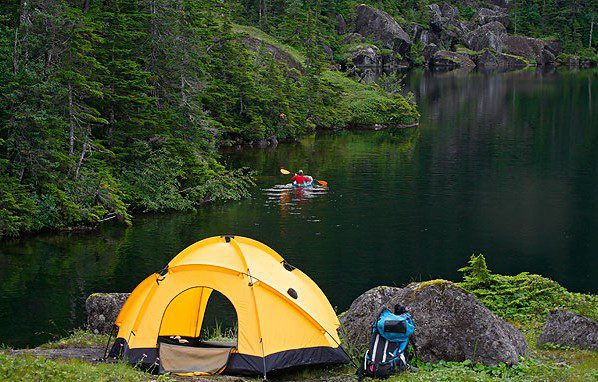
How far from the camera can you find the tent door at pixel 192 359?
13.0 meters

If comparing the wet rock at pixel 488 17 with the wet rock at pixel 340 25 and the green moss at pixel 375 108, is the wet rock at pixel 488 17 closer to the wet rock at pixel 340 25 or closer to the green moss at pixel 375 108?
the wet rock at pixel 340 25

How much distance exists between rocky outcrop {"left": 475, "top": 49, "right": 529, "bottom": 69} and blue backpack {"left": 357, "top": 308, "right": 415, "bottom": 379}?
116200 millimetres

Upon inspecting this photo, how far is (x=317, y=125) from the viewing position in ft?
210

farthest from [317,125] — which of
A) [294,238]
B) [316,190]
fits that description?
[294,238]

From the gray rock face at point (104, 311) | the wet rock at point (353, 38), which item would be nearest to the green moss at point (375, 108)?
the wet rock at point (353, 38)

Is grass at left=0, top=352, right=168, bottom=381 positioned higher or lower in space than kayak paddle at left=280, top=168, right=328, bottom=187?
higher

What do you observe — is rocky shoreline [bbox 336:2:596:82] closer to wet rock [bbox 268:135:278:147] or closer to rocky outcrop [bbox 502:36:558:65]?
rocky outcrop [bbox 502:36:558:65]

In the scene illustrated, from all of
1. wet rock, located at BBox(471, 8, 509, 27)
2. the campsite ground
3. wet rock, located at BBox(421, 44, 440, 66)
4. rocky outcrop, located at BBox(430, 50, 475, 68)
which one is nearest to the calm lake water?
the campsite ground

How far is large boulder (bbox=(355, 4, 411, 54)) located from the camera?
11519cm

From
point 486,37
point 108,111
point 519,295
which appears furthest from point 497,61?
point 519,295

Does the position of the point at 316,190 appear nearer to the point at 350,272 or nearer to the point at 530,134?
the point at 350,272

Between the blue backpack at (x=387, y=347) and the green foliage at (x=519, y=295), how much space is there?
18.9 feet

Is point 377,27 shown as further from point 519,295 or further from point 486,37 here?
point 519,295

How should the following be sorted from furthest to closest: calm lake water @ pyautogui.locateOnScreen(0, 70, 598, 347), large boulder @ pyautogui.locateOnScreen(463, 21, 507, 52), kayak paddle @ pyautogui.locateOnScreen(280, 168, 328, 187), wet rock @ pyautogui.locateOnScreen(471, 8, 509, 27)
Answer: wet rock @ pyautogui.locateOnScreen(471, 8, 509, 27) → large boulder @ pyautogui.locateOnScreen(463, 21, 507, 52) → kayak paddle @ pyautogui.locateOnScreen(280, 168, 328, 187) → calm lake water @ pyautogui.locateOnScreen(0, 70, 598, 347)
